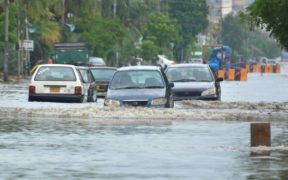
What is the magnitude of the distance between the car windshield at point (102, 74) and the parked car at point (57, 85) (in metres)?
7.16

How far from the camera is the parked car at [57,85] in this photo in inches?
1391

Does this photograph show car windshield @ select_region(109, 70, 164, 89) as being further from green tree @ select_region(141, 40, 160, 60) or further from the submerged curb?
green tree @ select_region(141, 40, 160, 60)

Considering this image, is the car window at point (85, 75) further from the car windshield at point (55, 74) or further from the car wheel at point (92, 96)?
the car windshield at point (55, 74)

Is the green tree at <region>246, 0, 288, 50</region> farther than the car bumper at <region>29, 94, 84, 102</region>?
No

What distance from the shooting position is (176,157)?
17.8 meters

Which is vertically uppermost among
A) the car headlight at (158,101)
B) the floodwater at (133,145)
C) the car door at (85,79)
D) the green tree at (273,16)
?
the green tree at (273,16)

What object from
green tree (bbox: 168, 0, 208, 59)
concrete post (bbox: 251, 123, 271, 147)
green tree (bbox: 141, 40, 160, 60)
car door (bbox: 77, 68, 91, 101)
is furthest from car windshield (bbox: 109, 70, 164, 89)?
green tree (bbox: 168, 0, 208, 59)

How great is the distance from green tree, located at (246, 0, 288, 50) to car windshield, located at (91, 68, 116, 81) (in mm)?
10672

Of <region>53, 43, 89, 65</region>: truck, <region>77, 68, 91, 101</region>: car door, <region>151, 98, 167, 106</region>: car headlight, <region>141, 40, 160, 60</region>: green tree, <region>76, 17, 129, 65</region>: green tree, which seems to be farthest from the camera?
<region>141, 40, 160, 60</region>: green tree

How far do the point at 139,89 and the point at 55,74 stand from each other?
6.62 meters

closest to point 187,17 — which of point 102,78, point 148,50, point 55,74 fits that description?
point 148,50

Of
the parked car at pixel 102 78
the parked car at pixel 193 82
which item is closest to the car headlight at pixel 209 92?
the parked car at pixel 193 82

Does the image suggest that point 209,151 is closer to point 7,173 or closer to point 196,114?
point 7,173

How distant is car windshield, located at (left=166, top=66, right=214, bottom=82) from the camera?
3562 cm
